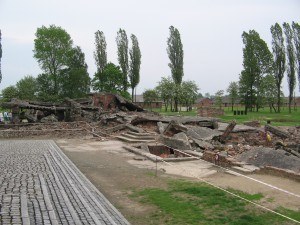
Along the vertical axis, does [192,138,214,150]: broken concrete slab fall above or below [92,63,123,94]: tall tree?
below

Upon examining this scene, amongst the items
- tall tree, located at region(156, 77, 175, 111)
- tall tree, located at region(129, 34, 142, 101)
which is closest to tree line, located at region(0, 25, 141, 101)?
tall tree, located at region(129, 34, 142, 101)

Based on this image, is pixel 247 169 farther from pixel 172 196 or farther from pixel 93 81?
pixel 93 81

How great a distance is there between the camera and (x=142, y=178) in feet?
39.3

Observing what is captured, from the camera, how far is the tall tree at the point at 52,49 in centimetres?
6150

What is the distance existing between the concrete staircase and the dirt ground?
4.23 m

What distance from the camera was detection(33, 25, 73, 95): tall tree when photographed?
202 ft

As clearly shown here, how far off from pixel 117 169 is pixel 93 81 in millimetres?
53928

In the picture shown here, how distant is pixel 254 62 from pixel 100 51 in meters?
27.0

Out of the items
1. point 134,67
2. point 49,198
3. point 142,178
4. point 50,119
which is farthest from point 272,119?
point 49,198

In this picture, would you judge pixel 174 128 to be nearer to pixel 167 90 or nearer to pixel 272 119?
pixel 272 119

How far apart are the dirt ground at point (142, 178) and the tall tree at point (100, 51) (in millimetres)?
47874

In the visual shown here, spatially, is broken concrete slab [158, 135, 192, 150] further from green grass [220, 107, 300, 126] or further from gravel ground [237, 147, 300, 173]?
green grass [220, 107, 300, 126]

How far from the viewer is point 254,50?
5619 cm

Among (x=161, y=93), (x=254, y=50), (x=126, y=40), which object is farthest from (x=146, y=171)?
(x=161, y=93)
